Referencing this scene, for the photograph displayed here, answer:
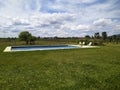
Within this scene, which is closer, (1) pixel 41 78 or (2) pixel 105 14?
(1) pixel 41 78

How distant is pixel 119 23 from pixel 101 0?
43.5 ft

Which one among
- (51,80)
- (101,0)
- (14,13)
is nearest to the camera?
(51,80)

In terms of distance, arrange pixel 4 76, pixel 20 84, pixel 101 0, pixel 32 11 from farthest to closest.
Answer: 1. pixel 32 11
2. pixel 101 0
3. pixel 4 76
4. pixel 20 84

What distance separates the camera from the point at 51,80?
4.79 m

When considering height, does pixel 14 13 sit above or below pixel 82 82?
above

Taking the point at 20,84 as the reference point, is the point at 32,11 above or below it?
above

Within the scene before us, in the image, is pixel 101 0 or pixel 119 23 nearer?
pixel 101 0

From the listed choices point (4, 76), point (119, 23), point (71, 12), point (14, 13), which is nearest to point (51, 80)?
point (4, 76)

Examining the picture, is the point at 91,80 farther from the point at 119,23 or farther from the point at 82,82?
the point at 119,23

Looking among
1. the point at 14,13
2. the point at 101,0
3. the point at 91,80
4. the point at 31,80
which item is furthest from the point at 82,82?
the point at 14,13

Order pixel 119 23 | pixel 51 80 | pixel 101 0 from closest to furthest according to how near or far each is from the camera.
A: pixel 51 80 < pixel 101 0 < pixel 119 23

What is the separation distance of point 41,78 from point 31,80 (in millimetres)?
414

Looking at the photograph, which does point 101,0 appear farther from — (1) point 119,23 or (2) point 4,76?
(1) point 119,23

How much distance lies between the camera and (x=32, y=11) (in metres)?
17.5
